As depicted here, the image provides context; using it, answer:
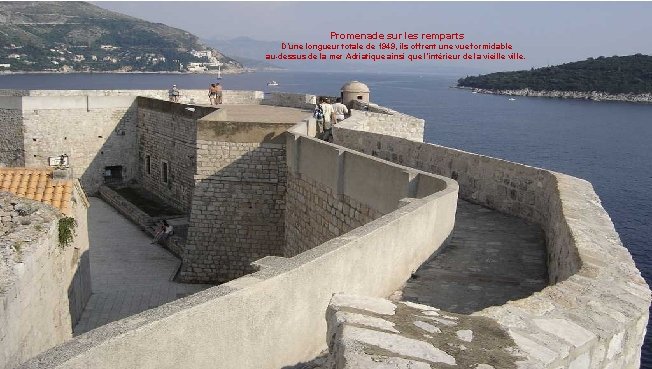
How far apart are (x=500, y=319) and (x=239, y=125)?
11212 mm

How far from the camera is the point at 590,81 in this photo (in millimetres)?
143000

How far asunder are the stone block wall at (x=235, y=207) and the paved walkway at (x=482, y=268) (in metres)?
6.63

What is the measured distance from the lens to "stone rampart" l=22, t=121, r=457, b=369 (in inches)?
114

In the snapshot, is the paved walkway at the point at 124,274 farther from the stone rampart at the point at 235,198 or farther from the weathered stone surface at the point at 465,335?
the weathered stone surface at the point at 465,335

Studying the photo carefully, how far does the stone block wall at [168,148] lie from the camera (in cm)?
2045

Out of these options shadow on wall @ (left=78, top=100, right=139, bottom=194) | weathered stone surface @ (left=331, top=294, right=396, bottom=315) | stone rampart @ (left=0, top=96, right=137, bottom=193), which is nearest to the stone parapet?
weathered stone surface @ (left=331, top=294, right=396, bottom=315)

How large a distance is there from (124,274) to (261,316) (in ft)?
45.3

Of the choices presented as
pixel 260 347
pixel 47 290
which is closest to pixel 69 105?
pixel 47 290

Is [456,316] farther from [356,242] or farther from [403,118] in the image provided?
[403,118]

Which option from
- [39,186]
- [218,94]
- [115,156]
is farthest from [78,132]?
[39,186]

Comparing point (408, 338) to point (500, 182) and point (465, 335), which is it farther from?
point (500, 182)

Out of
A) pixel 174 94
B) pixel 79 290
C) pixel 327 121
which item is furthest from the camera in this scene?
pixel 174 94

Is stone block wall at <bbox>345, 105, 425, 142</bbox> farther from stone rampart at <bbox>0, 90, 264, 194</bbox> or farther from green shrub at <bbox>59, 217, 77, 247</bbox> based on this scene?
stone rampart at <bbox>0, 90, 264, 194</bbox>

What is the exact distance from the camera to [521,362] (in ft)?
9.58
